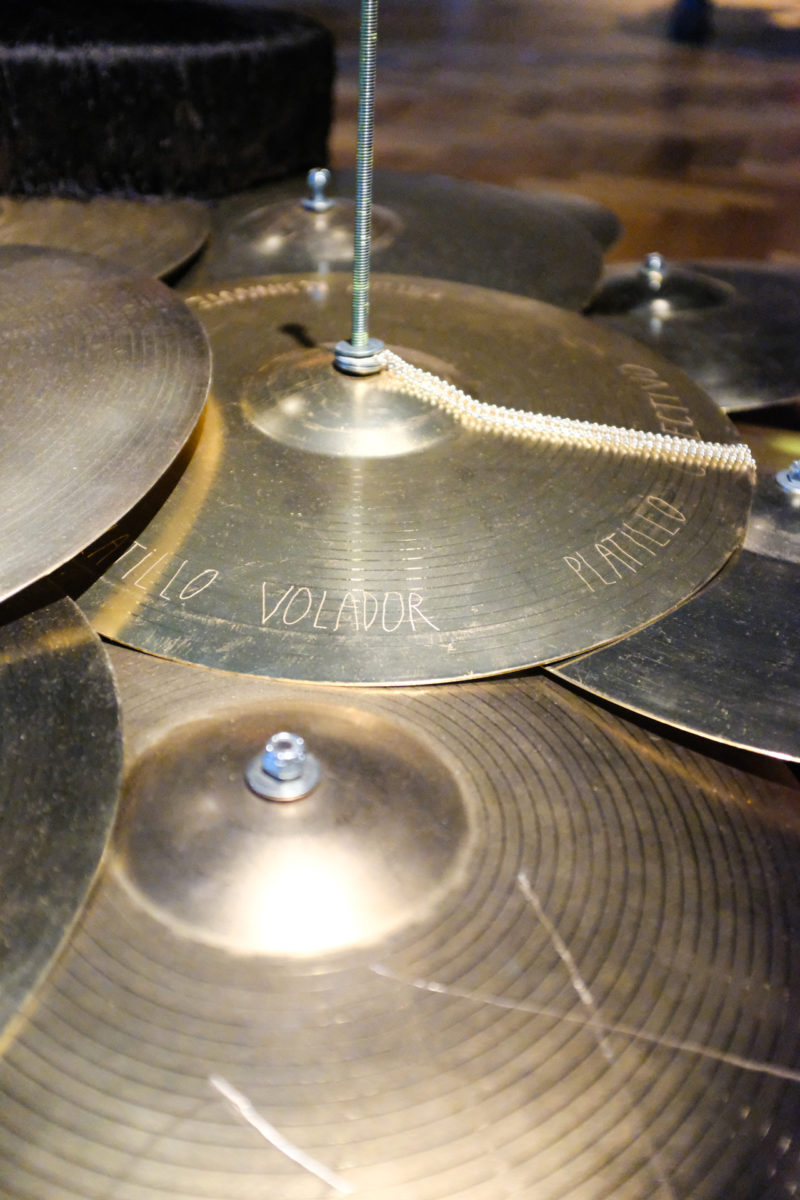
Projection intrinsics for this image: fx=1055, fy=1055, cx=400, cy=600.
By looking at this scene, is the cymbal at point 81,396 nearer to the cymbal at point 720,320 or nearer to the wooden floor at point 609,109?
the cymbal at point 720,320

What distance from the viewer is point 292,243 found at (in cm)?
159

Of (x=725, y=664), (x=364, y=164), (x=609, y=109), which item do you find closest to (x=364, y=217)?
(x=364, y=164)

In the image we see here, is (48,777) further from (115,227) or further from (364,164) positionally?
(115,227)

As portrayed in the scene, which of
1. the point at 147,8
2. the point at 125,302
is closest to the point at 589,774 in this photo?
the point at 125,302

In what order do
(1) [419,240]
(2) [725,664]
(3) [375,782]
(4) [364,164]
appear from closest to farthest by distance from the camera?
(3) [375,782] < (2) [725,664] < (4) [364,164] < (1) [419,240]

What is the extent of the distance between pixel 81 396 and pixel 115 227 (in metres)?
0.70

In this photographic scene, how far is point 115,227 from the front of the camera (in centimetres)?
150

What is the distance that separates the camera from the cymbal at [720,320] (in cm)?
145

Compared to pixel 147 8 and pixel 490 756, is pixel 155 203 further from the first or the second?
pixel 490 756

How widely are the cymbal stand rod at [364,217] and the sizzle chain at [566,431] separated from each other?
27 mm

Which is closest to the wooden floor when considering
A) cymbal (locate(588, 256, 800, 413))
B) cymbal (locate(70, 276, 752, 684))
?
cymbal (locate(588, 256, 800, 413))

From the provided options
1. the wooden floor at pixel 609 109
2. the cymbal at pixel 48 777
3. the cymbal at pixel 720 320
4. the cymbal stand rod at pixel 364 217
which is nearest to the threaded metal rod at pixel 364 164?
the cymbal stand rod at pixel 364 217

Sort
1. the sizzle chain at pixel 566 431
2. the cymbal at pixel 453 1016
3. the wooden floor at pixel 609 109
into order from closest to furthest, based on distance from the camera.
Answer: the cymbal at pixel 453 1016, the sizzle chain at pixel 566 431, the wooden floor at pixel 609 109

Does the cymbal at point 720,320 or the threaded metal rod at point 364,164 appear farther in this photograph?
the cymbal at point 720,320
